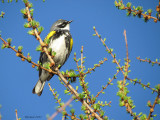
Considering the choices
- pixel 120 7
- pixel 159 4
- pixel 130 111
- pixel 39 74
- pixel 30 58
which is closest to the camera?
pixel 130 111

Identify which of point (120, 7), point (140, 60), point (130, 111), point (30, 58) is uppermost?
point (120, 7)

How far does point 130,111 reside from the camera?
1773 millimetres

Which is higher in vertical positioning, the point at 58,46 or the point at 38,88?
the point at 58,46

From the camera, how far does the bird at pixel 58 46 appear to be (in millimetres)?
4902

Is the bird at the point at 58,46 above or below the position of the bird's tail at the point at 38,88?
above

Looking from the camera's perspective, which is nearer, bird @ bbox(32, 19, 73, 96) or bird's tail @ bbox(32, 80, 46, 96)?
bird @ bbox(32, 19, 73, 96)

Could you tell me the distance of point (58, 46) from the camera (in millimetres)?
4926

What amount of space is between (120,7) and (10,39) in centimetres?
147

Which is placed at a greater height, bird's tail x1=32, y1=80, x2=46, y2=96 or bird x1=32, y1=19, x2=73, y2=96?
bird x1=32, y1=19, x2=73, y2=96

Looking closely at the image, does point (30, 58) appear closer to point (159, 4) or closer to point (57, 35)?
point (159, 4)

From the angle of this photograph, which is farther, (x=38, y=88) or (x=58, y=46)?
(x=38, y=88)

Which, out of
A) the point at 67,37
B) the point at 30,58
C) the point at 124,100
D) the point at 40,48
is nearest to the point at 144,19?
the point at 124,100

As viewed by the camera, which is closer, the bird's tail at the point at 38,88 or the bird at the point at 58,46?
the bird at the point at 58,46

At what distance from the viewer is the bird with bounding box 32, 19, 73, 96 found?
4.90 metres
